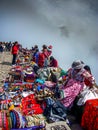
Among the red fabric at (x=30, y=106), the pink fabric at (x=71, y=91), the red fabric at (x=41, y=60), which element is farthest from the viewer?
the red fabric at (x=41, y=60)

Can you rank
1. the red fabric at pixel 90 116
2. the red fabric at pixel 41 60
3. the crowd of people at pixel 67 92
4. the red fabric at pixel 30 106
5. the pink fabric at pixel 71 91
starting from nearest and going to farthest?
the red fabric at pixel 90 116, the crowd of people at pixel 67 92, the red fabric at pixel 30 106, the pink fabric at pixel 71 91, the red fabric at pixel 41 60

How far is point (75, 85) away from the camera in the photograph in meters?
11.6

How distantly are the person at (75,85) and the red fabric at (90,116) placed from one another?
1.42 metres

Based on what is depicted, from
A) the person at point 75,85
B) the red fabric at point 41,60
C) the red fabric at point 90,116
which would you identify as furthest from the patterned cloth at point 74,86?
the red fabric at point 41,60

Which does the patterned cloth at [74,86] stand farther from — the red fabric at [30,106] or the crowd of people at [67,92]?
the red fabric at [30,106]

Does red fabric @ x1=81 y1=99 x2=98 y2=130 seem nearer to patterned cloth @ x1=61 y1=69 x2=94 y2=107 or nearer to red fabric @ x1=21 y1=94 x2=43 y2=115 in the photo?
patterned cloth @ x1=61 y1=69 x2=94 y2=107

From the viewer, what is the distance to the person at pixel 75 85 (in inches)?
440

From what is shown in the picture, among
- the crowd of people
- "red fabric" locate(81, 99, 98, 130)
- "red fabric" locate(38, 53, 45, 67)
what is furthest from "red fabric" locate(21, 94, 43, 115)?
"red fabric" locate(38, 53, 45, 67)

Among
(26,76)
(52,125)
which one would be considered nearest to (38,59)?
(26,76)

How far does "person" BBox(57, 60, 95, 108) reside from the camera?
1119 centimetres

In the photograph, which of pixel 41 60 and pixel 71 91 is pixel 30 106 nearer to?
pixel 71 91

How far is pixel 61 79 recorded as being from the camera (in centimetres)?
1560

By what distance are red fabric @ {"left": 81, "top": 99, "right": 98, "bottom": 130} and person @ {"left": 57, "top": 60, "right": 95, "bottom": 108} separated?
1.42 metres

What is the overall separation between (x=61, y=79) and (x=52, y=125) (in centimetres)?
619
